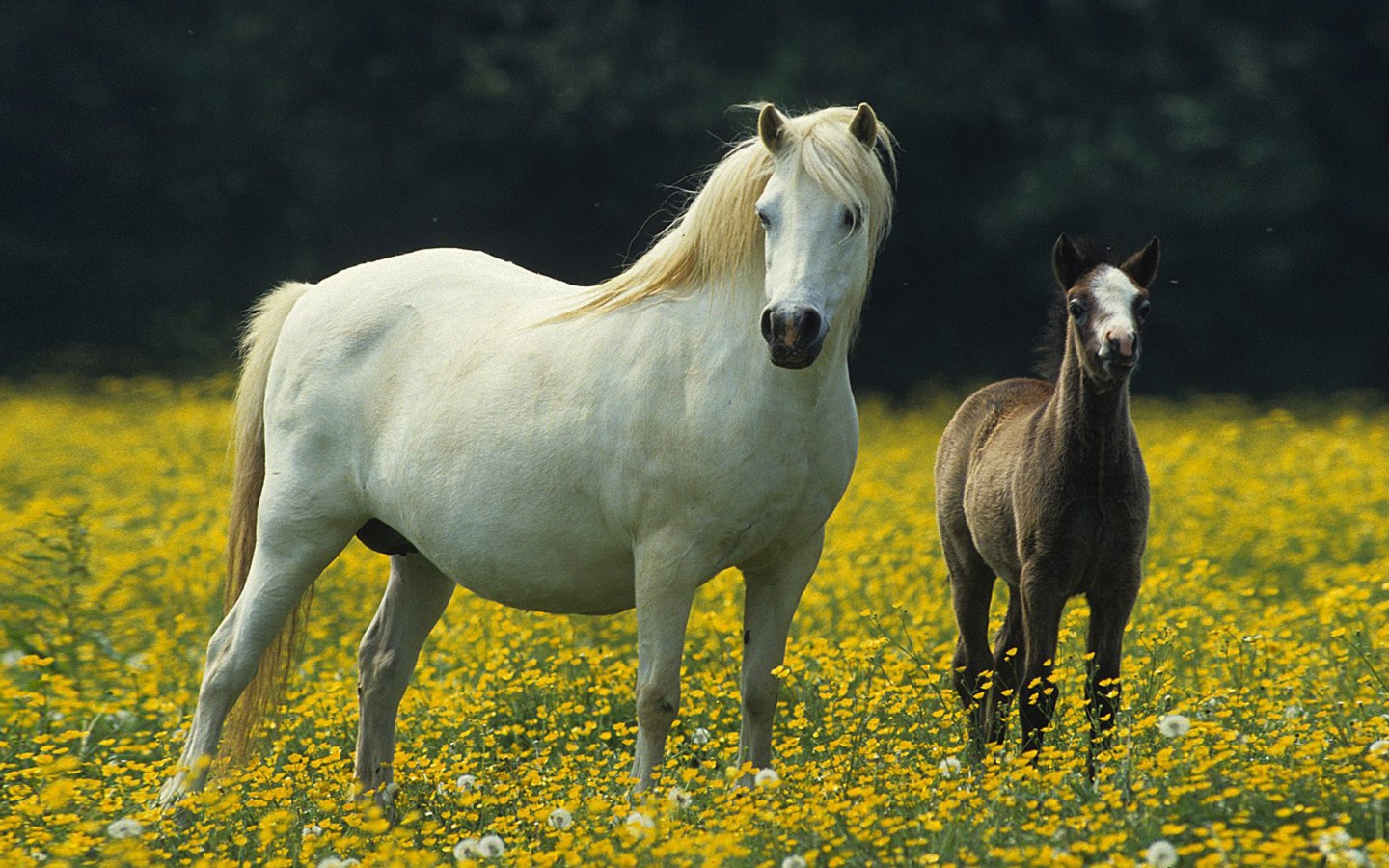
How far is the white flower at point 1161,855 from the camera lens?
3238mm

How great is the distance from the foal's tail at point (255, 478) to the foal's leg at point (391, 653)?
27 cm

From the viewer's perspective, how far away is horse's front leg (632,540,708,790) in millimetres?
4254

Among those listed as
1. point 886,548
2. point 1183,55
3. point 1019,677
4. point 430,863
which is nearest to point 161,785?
point 430,863

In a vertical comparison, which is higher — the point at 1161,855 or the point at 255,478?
the point at 255,478

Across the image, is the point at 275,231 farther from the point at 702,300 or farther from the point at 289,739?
the point at 702,300

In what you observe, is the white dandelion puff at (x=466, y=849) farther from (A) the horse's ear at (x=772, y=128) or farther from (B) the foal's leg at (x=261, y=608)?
(A) the horse's ear at (x=772, y=128)

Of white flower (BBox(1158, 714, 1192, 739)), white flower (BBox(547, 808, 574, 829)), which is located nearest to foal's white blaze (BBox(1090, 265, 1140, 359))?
white flower (BBox(1158, 714, 1192, 739))

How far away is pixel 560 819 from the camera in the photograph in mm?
4098

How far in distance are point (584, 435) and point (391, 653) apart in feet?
4.39

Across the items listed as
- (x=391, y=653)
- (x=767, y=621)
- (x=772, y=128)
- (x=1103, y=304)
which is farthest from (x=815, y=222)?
(x=391, y=653)

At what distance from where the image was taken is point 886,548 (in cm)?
817

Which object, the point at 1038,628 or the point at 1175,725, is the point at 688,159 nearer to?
the point at 1038,628

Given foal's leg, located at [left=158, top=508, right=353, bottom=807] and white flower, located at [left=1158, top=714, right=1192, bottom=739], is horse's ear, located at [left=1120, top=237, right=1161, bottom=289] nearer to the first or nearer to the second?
white flower, located at [left=1158, top=714, right=1192, bottom=739]

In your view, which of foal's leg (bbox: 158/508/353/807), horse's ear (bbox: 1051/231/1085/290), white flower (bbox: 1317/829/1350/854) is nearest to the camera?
white flower (bbox: 1317/829/1350/854)
